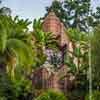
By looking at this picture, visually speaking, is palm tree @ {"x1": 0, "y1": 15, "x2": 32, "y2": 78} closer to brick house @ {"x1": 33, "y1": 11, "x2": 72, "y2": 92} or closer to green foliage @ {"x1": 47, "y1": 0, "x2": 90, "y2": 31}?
brick house @ {"x1": 33, "y1": 11, "x2": 72, "y2": 92}

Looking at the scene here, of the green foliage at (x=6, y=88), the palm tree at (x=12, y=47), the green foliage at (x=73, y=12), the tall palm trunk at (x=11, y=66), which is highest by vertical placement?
the green foliage at (x=73, y=12)

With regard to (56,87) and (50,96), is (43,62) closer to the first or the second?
(56,87)

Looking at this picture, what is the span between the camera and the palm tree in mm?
31998

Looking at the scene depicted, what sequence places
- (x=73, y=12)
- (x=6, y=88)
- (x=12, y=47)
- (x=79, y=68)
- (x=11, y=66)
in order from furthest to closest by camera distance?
(x=73, y=12)
(x=79, y=68)
(x=6, y=88)
(x=11, y=66)
(x=12, y=47)

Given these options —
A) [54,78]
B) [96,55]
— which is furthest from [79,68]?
[96,55]

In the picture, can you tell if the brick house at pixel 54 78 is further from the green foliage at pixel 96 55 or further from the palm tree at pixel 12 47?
the palm tree at pixel 12 47

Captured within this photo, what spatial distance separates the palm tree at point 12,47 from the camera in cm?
3200

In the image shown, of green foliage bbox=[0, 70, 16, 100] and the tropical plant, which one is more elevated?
the tropical plant

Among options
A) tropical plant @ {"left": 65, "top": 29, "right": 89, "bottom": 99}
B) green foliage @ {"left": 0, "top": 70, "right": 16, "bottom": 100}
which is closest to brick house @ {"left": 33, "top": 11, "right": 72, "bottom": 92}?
tropical plant @ {"left": 65, "top": 29, "right": 89, "bottom": 99}

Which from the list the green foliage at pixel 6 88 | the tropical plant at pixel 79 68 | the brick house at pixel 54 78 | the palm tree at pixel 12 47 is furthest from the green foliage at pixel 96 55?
the palm tree at pixel 12 47

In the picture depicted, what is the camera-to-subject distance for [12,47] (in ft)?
110

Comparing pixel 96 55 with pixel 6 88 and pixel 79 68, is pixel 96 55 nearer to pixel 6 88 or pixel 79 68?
pixel 79 68

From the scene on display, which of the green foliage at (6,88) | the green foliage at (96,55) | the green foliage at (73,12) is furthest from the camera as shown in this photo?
the green foliage at (73,12)

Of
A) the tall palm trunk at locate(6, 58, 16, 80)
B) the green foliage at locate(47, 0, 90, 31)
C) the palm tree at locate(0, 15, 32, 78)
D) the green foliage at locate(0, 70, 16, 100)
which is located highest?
the green foliage at locate(47, 0, 90, 31)
